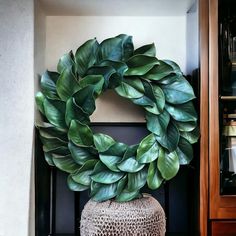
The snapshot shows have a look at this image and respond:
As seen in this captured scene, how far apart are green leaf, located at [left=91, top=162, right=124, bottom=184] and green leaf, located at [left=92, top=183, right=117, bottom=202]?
34 mm

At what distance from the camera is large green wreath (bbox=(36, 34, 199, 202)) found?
157 centimetres

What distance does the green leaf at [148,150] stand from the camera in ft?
5.13

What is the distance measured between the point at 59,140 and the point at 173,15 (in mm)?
980

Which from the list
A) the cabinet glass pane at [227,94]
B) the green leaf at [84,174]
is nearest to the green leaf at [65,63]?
the green leaf at [84,174]

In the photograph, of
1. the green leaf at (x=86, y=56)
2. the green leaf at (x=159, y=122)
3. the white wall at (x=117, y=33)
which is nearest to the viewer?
the green leaf at (x=159, y=122)

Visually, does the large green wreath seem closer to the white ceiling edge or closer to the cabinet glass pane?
the cabinet glass pane

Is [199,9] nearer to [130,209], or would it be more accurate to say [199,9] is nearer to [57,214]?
[130,209]

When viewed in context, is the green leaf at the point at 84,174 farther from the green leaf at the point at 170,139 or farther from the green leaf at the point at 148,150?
the green leaf at the point at 170,139

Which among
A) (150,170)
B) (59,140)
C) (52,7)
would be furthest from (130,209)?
(52,7)

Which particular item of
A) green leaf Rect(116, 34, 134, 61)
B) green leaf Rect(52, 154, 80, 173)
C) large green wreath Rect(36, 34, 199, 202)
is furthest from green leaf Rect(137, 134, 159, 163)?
green leaf Rect(116, 34, 134, 61)

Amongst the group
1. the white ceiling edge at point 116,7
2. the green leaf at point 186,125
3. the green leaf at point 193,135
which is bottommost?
the green leaf at point 193,135

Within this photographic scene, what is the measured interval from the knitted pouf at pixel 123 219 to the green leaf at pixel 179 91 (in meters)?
0.53

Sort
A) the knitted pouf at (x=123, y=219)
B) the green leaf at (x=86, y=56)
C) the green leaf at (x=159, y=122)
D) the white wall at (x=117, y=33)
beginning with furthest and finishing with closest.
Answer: the white wall at (x=117, y=33), the green leaf at (x=86, y=56), the green leaf at (x=159, y=122), the knitted pouf at (x=123, y=219)

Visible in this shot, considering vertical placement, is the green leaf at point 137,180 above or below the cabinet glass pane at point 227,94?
below
